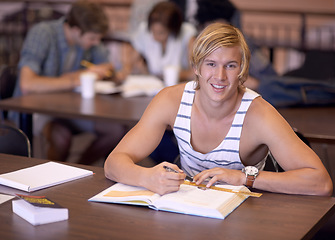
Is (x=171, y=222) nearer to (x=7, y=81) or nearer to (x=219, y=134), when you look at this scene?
(x=219, y=134)

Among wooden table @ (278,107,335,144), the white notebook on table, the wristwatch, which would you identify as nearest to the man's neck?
wooden table @ (278,107,335,144)

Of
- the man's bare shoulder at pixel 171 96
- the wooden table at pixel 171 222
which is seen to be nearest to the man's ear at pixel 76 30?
the man's bare shoulder at pixel 171 96

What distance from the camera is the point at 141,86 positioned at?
11.6 feet

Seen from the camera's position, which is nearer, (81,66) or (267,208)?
(267,208)

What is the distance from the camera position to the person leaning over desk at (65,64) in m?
3.44

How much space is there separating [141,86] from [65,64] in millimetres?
617

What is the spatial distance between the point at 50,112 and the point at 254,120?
1390 mm

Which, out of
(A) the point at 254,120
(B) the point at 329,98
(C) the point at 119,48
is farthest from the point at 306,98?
(C) the point at 119,48

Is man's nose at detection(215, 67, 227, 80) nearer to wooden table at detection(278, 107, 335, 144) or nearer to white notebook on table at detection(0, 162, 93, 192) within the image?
white notebook on table at detection(0, 162, 93, 192)

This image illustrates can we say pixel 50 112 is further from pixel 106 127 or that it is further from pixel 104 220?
pixel 104 220

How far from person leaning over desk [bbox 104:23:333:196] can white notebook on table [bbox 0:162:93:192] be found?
13 centimetres

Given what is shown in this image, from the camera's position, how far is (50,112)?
293 centimetres

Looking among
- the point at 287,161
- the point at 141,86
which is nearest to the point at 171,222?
the point at 287,161

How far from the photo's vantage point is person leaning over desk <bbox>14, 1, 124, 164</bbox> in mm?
3443
